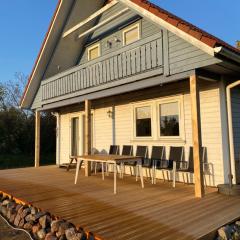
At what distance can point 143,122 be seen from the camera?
30.0ft

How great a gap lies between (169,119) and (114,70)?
7.14 feet

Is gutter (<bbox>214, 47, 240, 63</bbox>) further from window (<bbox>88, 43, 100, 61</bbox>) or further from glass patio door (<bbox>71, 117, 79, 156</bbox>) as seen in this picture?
glass patio door (<bbox>71, 117, 79, 156</bbox>)

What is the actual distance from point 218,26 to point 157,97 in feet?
37.7

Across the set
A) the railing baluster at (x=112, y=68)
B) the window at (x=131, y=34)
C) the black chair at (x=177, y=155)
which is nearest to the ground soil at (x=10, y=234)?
the black chair at (x=177, y=155)

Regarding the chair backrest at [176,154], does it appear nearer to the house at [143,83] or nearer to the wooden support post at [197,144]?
the house at [143,83]

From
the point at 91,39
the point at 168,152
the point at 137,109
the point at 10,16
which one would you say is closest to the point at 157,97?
the point at 137,109

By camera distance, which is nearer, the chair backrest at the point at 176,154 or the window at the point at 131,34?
the chair backrest at the point at 176,154

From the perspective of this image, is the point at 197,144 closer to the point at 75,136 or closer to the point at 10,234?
the point at 10,234

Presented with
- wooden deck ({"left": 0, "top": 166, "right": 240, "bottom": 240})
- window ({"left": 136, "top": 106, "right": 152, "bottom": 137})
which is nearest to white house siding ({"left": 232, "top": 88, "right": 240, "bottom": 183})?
wooden deck ({"left": 0, "top": 166, "right": 240, "bottom": 240})

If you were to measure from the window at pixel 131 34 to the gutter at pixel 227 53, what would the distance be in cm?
405

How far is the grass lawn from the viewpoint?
1782cm

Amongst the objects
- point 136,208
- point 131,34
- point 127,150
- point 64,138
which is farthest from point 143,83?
point 64,138

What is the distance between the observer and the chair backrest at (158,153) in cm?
800

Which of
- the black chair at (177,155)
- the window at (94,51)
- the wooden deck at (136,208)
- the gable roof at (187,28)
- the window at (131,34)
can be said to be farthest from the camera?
the window at (94,51)
